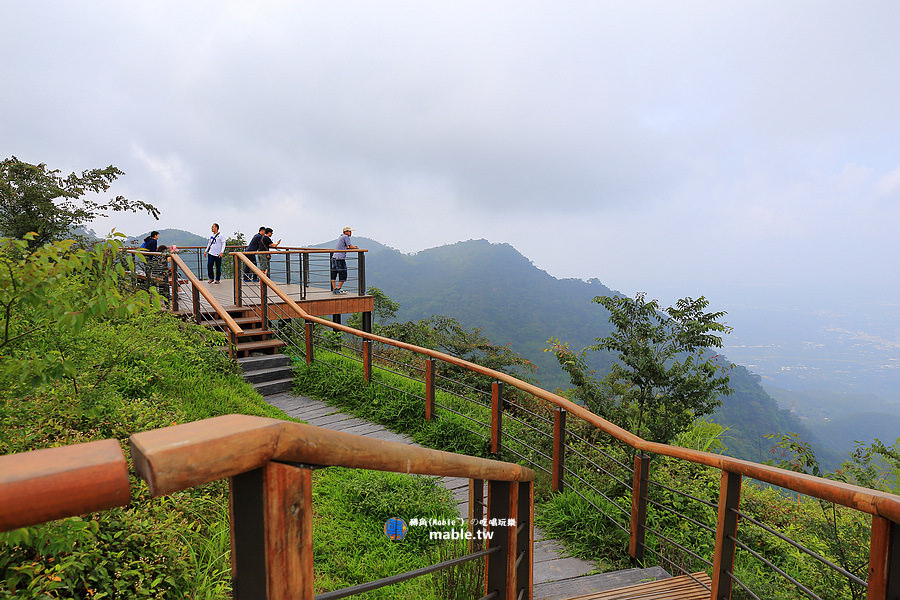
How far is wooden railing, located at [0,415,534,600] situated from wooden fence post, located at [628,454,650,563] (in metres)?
2.90

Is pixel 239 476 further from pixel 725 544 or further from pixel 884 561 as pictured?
pixel 725 544

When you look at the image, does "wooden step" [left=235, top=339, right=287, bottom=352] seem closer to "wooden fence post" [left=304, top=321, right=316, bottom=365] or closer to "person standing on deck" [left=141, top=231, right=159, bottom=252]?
"wooden fence post" [left=304, top=321, right=316, bottom=365]

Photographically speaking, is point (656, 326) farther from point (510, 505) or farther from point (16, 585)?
point (16, 585)

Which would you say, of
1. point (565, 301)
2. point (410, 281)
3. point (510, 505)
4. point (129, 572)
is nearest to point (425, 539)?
point (129, 572)

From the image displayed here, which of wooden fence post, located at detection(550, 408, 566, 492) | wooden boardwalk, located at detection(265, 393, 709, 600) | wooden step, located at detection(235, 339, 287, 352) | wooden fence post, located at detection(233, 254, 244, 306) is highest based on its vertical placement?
wooden fence post, located at detection(233, 254, 244, 306)

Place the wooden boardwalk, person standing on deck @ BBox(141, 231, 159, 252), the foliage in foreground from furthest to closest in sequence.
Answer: person standing on deck @ BBox(141, 231, 159, 252), the wooden boardwalk, the foliage in foreground

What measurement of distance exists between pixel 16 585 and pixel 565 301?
110997 mm

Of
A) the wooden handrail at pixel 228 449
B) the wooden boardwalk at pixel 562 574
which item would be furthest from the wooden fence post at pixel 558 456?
the wooden handrail at pixel 228 449

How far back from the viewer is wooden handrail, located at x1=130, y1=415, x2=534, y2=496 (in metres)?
0.56

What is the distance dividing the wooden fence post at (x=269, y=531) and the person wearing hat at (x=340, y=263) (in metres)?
10.3

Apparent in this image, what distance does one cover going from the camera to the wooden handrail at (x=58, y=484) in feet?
1.49

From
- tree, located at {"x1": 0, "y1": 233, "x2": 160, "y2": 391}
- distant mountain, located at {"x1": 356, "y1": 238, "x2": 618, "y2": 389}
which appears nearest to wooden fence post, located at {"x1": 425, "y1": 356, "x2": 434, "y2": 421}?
tree, located at {"x1": 0, "y1": 233, "x2": 160, "y2": 391}

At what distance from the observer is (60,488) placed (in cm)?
48

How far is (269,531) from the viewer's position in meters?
0.67
